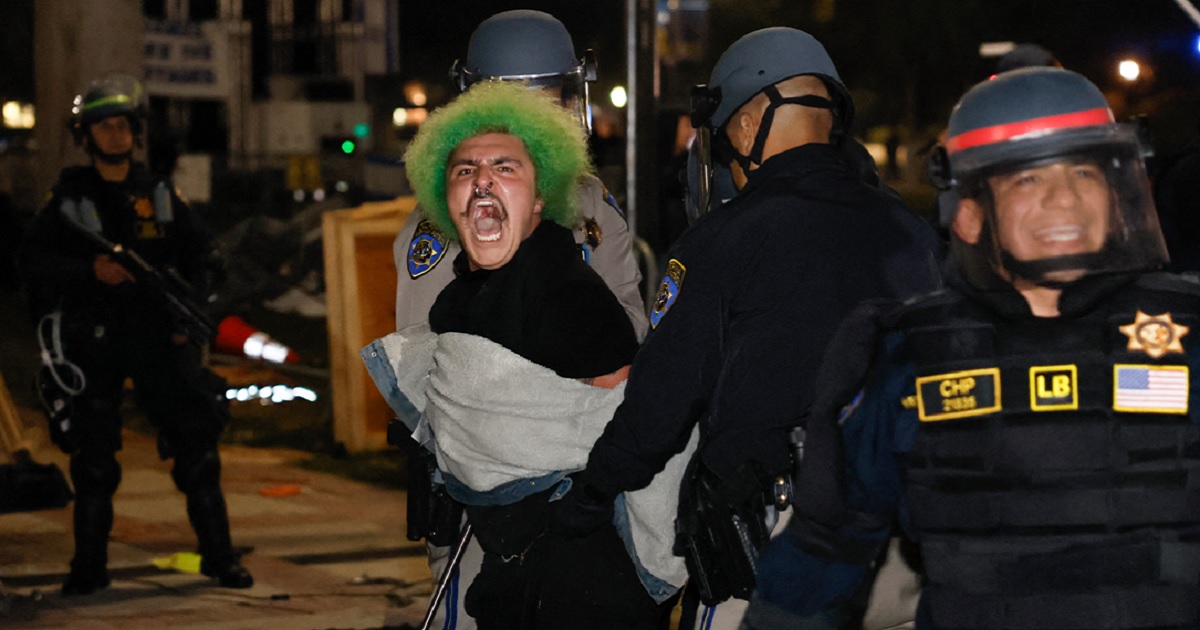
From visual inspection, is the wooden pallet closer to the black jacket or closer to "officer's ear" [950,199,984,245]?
the black jacket

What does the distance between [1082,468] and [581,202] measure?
2148 mm

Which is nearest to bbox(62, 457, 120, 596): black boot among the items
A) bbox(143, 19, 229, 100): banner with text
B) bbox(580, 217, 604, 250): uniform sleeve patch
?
bbox(580, 217, 604, 250): uniform sleeve patch

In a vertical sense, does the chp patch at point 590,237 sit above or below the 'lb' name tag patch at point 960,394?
above

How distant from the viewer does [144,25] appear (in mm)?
12773

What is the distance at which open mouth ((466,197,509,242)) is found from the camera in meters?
4.37

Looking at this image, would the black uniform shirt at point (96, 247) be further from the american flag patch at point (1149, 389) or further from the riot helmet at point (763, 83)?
the american flag patch at point (1149, 389)

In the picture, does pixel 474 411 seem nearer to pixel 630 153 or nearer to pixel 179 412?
pixel 179 412

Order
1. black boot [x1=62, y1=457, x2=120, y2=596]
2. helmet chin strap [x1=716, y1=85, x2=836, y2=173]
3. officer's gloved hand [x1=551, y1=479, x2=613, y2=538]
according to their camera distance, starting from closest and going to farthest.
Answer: officer's gloved hand [x1=551, y1=479, x2=613, y2=538]
helmet chin strap [x1=716, y1=85, x2=836, y2=173]
black boot [x1=62, y1=457, x2=120, y2=596]

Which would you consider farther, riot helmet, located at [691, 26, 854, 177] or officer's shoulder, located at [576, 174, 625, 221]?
officer's shoulder, located at [576, 174, 625, 221]

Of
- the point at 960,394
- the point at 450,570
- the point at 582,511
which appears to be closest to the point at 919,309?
the point at 960,394

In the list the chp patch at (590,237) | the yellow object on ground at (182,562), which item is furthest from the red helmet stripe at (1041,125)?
the yellow object on ground at (182,562)

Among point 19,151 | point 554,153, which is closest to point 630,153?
point 554,153

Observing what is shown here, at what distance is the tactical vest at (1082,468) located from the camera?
2.95 m

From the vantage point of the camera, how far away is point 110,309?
26.0ft
